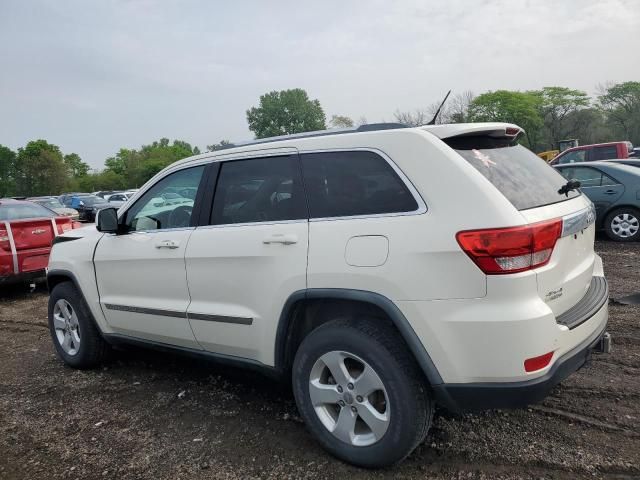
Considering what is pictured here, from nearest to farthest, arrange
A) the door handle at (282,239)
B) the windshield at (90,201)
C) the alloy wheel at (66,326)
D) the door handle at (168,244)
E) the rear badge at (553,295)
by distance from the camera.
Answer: the rear badge at (553,295) → the door handle at (282,239) → the door handle at (168,244) → the alloy wheel at (66,326) → the windshield at (90,201)

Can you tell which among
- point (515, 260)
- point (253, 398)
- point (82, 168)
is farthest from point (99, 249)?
point (82, 168)

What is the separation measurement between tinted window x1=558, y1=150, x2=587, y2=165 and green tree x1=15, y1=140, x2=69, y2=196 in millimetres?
82793

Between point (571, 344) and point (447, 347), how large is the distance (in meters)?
0.65

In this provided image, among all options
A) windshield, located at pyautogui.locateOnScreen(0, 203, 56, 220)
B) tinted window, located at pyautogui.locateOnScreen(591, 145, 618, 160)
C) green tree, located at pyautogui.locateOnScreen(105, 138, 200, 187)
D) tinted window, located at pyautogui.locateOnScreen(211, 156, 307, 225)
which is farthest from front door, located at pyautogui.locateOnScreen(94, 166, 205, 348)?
green tree, located at pyautogui.locateOnScreen(105, 138, 200, 187)

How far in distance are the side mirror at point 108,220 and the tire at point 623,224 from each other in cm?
832

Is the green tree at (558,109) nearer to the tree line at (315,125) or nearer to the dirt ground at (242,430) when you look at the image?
the tree line at (315,125)

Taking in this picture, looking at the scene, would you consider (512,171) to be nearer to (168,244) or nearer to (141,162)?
(168,244)

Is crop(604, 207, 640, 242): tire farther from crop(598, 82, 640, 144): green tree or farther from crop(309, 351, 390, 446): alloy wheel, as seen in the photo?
crop(598, 82, 640, 144): green tree

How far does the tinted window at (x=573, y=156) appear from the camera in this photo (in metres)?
14.4

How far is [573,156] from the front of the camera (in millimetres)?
14789

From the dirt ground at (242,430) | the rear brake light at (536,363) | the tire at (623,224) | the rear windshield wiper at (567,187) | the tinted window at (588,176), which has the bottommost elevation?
the dirt ground at (242,430)

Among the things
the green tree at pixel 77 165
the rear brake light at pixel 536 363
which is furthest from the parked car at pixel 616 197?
the green tree at pixel 77 165

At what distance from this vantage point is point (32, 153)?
86250mm

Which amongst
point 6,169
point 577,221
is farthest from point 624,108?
point 6,169
